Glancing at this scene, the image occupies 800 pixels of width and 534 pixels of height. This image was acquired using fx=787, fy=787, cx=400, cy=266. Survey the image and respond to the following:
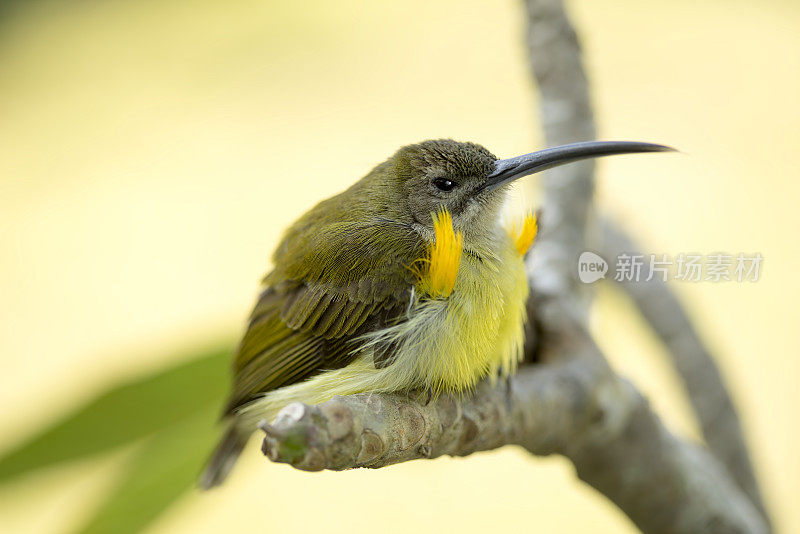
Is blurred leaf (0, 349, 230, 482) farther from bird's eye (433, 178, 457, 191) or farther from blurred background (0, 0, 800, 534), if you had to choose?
bird's eye (433, 178, 457, 191)

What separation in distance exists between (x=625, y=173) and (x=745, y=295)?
1.40 m

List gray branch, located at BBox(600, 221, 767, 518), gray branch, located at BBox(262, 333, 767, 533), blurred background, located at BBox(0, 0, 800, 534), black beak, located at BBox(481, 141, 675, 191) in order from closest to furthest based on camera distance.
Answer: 1. gray branch, located at BBox(262, 333, 767, 533)
2. black beak, located at BBox(481, 141, 675, 191)
3. gray branch, located at BBox(600, 221, 767, 518)
4. blurred background, located at BBox(0, 0, 800, 534)

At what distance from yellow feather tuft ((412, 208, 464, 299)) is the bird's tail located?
0.81m

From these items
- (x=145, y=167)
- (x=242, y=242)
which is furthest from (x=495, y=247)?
(x=145, y=167)

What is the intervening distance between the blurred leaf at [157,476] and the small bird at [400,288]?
15cm

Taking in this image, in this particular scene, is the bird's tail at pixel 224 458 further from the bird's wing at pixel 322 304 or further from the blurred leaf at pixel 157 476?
the bird's wing at pixel 322 304

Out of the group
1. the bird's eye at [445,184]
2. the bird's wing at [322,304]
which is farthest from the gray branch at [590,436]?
the bird's eye at [445,184]

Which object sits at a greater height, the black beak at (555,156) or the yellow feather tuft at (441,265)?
the black beak at (555,156)

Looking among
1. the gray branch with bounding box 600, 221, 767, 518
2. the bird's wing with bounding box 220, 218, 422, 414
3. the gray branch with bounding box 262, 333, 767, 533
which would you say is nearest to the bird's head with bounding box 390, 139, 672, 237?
the bird's wing with bounding box 220, 218, 422, 414

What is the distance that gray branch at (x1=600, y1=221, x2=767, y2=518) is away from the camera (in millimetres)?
2850

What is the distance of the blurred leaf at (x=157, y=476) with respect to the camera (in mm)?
2021

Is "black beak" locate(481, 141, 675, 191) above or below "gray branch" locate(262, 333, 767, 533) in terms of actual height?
above

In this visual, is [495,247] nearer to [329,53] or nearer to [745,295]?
[745,295]

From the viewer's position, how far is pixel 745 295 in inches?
230
